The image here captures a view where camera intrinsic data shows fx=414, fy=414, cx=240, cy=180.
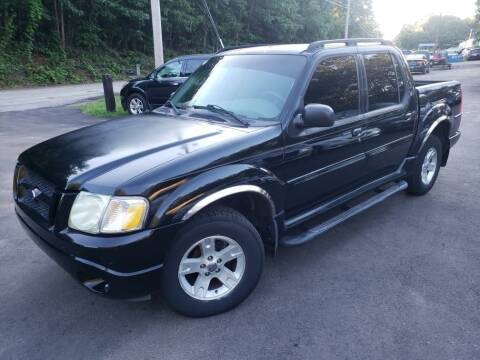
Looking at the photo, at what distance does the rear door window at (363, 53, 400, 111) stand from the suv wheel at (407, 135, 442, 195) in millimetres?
965

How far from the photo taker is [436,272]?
3480 mm

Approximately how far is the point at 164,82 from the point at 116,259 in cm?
945

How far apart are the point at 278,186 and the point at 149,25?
1178 inches

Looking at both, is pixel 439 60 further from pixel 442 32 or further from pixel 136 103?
pixel 442 32

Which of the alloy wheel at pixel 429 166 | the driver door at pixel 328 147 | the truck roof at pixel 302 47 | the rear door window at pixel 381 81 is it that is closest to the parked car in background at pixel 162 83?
the truck roof at pixel 302 47

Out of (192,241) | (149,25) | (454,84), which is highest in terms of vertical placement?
(149,25)

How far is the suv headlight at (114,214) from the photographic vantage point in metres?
2.41

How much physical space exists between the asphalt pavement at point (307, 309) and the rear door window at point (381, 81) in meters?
1.31

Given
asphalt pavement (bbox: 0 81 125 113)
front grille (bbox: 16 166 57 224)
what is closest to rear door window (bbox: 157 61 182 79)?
asphalt pavement (bbox: 0 81 125 113)

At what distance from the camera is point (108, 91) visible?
11789mm

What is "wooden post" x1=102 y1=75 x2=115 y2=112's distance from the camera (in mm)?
11750

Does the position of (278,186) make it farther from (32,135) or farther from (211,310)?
(32,135)

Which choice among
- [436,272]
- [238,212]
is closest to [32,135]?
[238,212]

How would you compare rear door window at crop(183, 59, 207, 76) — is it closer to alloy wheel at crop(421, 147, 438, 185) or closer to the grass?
the grass
